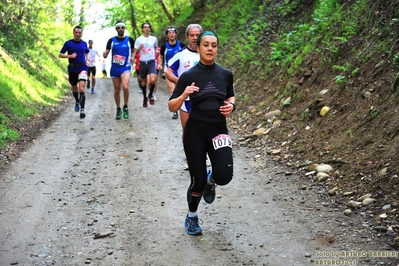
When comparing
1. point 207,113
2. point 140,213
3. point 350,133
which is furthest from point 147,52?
point 207,113

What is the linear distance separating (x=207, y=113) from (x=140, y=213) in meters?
1.76

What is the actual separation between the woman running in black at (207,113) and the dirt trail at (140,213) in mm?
766

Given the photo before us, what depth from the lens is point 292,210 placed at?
6461 mm

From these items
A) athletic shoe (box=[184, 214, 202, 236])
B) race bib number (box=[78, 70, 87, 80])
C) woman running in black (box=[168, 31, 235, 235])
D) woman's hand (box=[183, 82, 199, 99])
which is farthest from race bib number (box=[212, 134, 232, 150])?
race bib number (box=[78, 70, 87, 80])

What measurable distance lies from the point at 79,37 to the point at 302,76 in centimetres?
583

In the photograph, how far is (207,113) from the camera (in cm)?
543

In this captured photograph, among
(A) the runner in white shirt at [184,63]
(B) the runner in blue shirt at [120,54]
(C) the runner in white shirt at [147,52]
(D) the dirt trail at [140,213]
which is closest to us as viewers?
(D) the dirt trail at [140,213]

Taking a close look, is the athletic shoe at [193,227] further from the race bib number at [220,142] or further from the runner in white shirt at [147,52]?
the runner in white shirt at [147,52]

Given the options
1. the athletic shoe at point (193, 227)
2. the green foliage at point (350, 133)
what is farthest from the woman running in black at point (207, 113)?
the green foliage at point (350, 133)

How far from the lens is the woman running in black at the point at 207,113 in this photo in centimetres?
537

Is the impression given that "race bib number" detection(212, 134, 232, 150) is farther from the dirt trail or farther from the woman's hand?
the dirt trail

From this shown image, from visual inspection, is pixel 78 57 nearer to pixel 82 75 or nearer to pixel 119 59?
pixel 82 75

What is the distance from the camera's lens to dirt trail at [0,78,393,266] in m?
5.18

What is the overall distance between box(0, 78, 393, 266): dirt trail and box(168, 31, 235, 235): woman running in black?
0.77m
